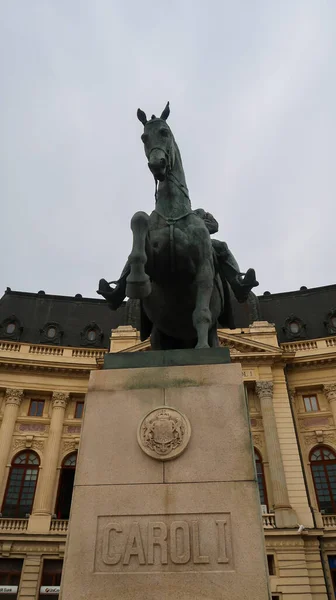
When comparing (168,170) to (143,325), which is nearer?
(168,170)

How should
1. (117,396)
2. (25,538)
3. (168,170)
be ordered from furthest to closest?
(25,538)
(168,170)
(117,396)

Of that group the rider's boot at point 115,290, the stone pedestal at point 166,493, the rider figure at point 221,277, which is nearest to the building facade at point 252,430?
the rider figure at point 221,277

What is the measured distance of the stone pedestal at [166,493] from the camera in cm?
365

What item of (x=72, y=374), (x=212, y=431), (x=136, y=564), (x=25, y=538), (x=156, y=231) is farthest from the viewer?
(x=72, y=374)

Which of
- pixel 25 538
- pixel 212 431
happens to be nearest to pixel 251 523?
pixel 212 431

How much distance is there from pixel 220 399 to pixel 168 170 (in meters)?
3.12

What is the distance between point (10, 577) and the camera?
83.6ft

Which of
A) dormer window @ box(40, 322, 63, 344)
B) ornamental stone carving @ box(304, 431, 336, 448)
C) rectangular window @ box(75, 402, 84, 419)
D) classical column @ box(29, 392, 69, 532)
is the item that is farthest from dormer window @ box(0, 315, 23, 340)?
ornamental stone carving @ box(304, 431, 336, 448)

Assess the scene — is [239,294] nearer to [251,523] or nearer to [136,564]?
[251,523]

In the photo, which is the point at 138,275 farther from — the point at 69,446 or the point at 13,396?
the point at 13,396

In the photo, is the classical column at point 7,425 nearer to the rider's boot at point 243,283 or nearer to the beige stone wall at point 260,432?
the beige stone wall at point 260,432

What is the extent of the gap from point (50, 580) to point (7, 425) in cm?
954

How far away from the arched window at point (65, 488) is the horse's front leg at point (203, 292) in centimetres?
2670

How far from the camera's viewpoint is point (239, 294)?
634 cm
